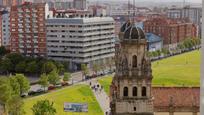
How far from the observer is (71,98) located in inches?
912

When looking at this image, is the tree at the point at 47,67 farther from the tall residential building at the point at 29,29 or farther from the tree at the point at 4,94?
the tree at the point at 4,94

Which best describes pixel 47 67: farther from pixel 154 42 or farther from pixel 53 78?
pixel 154 42

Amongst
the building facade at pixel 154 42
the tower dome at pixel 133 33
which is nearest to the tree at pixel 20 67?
the building facade at pixel 154 42

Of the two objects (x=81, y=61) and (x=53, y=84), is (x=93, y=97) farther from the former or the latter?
(x=81, y=61)

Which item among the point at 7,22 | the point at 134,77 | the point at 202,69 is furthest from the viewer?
the point at 7,22

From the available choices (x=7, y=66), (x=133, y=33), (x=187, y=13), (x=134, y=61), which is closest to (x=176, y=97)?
(x=134, y=61)

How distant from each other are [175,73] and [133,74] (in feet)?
64.3

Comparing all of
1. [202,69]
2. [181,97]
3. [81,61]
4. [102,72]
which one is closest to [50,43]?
[81,61]

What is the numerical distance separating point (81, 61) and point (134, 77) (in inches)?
962

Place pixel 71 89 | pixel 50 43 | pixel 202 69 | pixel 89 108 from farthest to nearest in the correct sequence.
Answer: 1. pixel 50 43
2. pixel 71 89
3. pixel 89 108
4. pixel 202 69

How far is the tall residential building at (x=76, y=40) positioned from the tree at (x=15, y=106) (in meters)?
18.4

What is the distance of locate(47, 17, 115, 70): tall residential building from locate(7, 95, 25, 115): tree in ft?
60.5

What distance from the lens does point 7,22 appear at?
141 ft

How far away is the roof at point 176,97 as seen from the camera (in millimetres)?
12305
